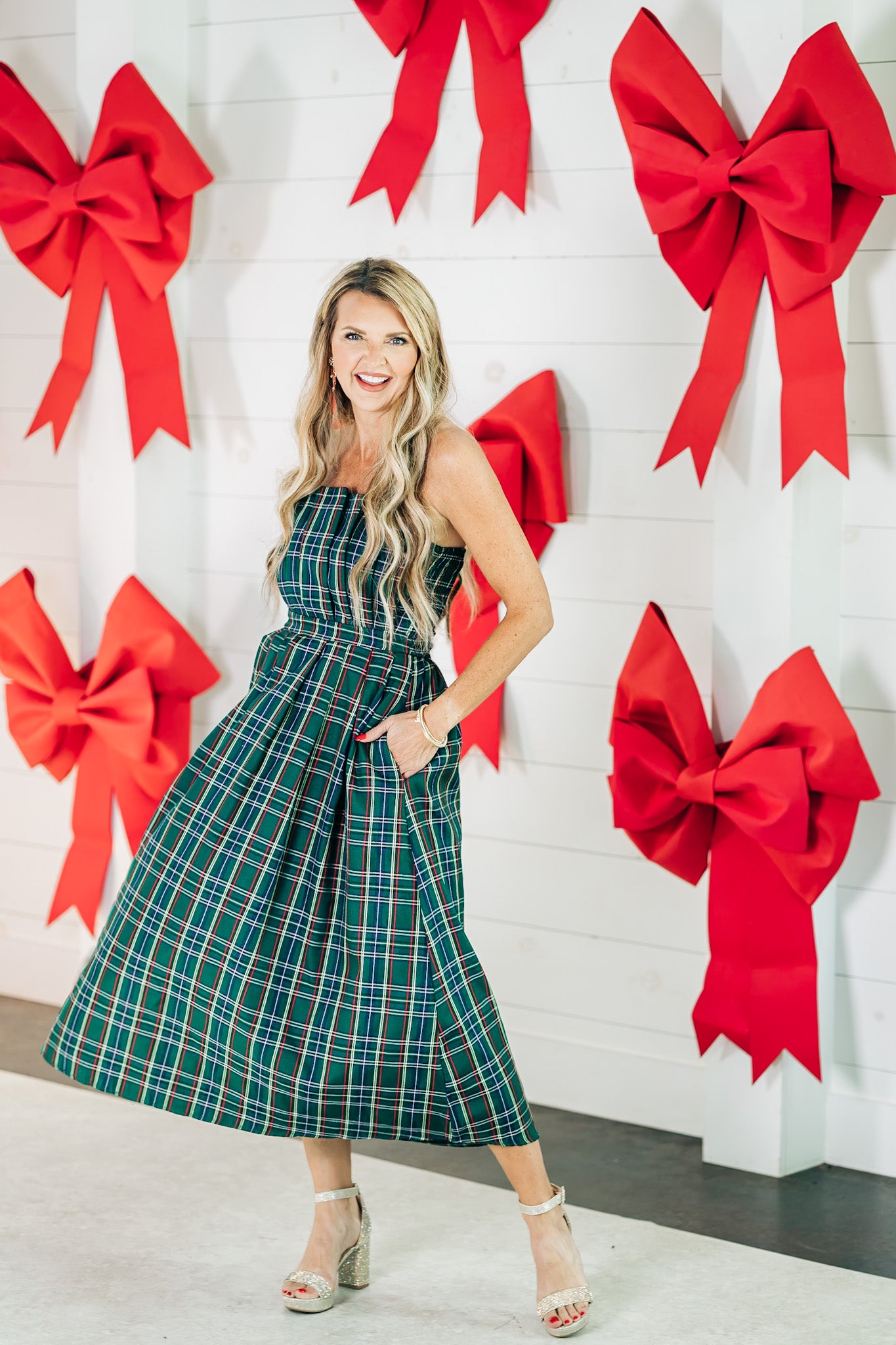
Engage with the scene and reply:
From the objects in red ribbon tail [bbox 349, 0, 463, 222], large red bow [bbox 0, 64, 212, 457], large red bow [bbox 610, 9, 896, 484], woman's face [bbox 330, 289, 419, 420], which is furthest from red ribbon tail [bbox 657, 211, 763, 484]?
large red bow [bbox 0, 64, 212, 457]

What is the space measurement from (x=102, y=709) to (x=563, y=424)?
1136 mm

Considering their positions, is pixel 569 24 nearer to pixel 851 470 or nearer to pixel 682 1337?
pixel 851 470

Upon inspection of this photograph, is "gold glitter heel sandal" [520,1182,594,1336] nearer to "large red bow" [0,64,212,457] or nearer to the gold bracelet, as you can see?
the gold bracelet

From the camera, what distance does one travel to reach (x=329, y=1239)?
2.25 metres

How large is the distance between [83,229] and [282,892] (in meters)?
1.69

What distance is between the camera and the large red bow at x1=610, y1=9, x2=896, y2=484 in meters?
2.40

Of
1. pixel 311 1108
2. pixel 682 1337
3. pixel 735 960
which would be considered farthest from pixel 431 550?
pixel 682 1337

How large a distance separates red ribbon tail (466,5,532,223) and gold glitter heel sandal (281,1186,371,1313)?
5.73 feet

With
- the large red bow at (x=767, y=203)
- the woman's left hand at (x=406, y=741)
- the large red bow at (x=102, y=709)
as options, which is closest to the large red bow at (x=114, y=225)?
the large red bow at (x=102, y=709)

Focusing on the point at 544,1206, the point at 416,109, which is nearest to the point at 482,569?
the point at 544,1206

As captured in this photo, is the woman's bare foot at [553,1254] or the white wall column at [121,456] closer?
the woman's bare foot at [553,1254]

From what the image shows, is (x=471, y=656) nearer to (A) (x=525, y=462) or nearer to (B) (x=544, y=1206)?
(A) (x=525, y=462)

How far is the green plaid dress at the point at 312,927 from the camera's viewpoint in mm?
2119

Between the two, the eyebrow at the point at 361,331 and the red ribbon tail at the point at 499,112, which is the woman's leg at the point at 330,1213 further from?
the red ribbon tail at the point at 499,112
